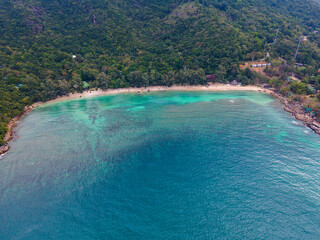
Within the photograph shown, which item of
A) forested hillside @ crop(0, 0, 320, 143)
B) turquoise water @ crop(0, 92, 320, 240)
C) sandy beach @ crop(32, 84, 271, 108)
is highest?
forested hillside @ crop(0, 0, 320, 143)

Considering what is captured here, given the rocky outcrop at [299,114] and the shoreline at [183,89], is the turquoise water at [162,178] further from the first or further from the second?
the rocky outcrop at [299,114]

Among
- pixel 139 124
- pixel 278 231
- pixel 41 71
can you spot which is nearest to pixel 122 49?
pixel 41 71

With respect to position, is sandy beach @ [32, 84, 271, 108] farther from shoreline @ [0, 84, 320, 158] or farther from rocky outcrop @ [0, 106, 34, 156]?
rocky outcrop @ [0, 106, 34, 156]

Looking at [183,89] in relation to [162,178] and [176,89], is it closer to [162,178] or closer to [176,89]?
[176,89]

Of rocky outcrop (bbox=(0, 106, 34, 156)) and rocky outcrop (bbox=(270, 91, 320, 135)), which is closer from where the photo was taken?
rocky outcrop (bbox=(0, 106, 34, 156))

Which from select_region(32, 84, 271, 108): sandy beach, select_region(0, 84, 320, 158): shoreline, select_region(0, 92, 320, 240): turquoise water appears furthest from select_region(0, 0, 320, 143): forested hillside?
select_region(0, 92, 320, 240): turquoise water

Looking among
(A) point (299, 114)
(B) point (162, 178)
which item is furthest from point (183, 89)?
(B) point (162, 178)

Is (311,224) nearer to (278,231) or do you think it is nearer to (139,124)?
(278,231)
